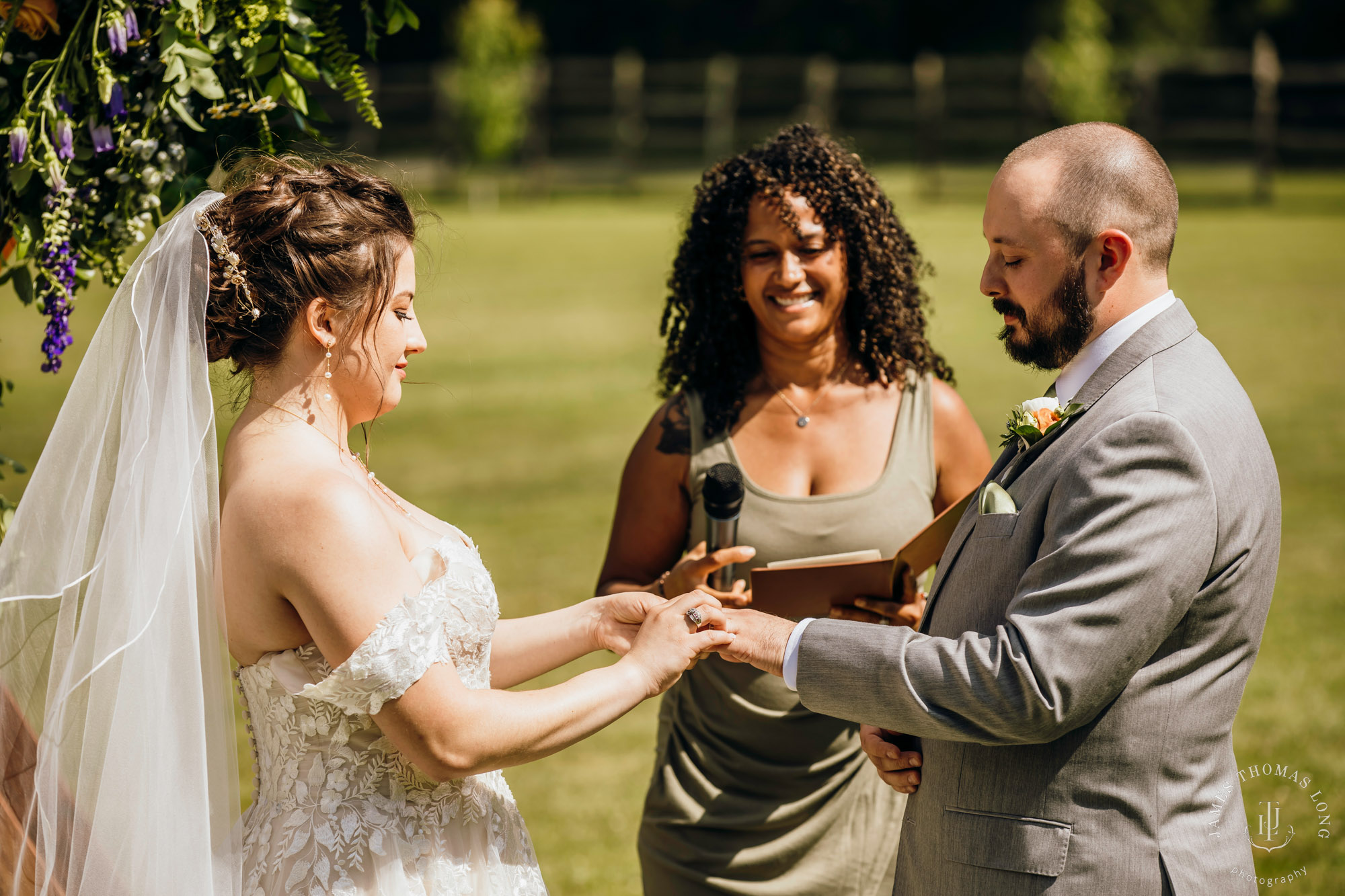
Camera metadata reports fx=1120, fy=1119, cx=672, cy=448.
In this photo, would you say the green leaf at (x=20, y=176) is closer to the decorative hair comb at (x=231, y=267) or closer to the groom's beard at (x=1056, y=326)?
the decorative hair comb at (x=231, y=267)

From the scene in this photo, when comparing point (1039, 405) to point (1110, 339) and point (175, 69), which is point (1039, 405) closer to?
point (1110, 339)

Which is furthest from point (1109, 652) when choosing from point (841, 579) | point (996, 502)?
point (841, 579)

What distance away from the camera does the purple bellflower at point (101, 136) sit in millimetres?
2582

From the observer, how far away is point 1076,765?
87.2 inches

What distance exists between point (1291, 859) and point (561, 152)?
38125 mm

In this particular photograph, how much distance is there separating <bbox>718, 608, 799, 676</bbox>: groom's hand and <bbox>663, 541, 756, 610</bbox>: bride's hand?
0.33 m

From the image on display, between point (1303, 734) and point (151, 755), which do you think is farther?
point (1303, 734)

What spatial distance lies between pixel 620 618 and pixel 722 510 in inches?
16.0

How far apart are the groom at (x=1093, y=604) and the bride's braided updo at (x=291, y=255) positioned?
1234 millimetres

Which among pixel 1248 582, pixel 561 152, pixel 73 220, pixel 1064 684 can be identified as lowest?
pixel 561 152

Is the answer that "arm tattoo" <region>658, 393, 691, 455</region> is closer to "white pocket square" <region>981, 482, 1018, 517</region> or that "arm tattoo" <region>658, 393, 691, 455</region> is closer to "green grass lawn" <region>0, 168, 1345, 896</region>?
"green grass lawn" <region>0, 168, 1345, 896</region>

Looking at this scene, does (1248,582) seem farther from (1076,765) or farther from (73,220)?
(73,220)

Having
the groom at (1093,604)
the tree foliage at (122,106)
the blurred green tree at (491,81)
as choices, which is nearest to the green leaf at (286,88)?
the tree foliage at (122,106)

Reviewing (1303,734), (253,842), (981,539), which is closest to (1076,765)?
(981,539)
